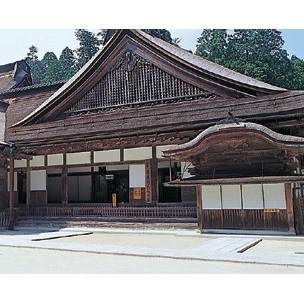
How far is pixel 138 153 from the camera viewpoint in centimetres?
1598

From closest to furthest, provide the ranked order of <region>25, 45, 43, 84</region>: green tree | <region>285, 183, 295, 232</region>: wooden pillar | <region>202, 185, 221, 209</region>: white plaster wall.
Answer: <region>285, 183, 295, 232</region>: wooden pillar
<region>202, 185, 221, 209</region>: white plaster wall
<region>25, 45, 43, 84</region>: green tree

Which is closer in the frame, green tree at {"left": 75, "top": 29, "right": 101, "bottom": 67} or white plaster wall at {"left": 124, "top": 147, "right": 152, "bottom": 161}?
white plaster wall at {"left": 124, "top": 147, "right": 152, "bottom": 161}

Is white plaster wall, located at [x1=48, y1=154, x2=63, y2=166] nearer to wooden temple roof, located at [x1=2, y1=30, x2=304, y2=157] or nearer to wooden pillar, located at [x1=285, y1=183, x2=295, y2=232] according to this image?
wooden temple roof, located at [x1=2, y1=30, x2=304, y2=157]

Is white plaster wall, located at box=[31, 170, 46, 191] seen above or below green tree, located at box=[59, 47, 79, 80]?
below

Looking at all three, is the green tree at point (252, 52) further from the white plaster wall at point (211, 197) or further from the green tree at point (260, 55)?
the white plaster wall at point (211, 197)

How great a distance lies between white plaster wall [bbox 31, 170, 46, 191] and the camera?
18109mm

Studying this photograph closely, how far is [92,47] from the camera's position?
60.0 metres

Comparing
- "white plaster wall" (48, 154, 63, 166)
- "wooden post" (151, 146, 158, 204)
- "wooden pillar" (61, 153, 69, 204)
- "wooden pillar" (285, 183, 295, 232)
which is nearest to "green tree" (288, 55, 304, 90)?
"wooden post" (151, 146, 158, 204)

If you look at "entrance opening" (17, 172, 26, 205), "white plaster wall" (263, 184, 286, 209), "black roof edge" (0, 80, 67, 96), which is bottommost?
"white plaster wall" (263, 184, 286, 209)

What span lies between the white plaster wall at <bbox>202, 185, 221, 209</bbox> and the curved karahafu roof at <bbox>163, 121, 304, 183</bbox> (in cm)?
43

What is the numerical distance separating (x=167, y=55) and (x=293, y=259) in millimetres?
10248

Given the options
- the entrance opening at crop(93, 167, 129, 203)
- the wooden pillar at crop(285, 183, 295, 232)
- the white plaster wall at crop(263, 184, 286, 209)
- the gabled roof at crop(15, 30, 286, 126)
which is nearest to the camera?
the wooden pillar at crop(285, 183, 295, 232)

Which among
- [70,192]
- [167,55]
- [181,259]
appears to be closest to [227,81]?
[167,55]

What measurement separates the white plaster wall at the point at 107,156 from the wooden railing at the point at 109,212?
82.3 inches
